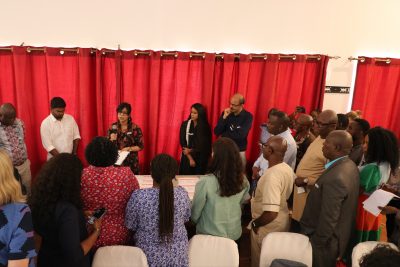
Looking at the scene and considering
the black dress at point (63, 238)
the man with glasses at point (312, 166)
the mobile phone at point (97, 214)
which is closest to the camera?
the black dress at point (63, 238)

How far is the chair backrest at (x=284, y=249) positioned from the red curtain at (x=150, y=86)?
2.64m

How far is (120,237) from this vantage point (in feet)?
6.44

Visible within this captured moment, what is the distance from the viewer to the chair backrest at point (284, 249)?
2.03 meters

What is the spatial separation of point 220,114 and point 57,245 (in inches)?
127

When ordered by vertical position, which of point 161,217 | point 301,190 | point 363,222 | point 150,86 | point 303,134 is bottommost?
point 363,222

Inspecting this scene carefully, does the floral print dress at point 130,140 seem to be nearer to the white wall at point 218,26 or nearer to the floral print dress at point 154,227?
the white wall at point 218,26

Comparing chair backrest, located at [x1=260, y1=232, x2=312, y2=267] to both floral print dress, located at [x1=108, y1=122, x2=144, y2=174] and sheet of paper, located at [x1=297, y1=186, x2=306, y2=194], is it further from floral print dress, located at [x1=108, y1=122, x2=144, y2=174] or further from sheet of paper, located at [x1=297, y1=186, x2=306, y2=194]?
floral print dress, located at [x1=108, y1=122, x2=144, y2=174]

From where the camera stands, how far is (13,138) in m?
3.35

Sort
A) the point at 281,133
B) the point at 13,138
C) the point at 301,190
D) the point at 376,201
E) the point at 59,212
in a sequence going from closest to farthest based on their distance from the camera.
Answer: the point at 59,212 → the point at 376,201 → the point at 301,190 → the point at 281,133 → the point at 13,138

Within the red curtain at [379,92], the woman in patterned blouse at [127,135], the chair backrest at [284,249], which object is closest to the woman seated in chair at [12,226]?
the chair backrest at [284,249]

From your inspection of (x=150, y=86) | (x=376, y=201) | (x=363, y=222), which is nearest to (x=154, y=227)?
(x=376, y=201)

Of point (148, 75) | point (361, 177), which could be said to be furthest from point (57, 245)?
point (148, 75)

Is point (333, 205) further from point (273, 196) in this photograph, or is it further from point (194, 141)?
point (194, 141)

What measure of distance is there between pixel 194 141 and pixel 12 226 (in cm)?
288
